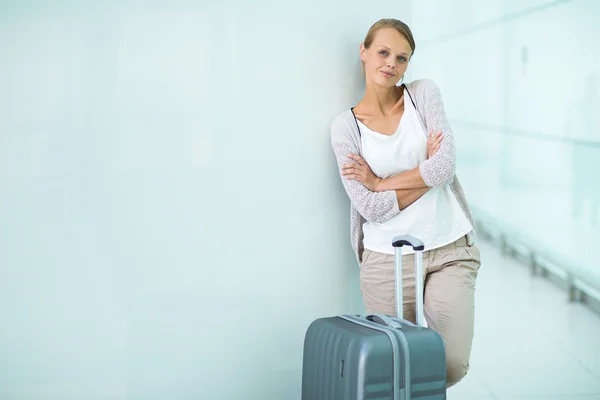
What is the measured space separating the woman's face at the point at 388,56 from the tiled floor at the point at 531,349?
1264mm

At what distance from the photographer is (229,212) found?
103 inches

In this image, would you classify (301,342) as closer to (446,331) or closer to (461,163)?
(446,331)

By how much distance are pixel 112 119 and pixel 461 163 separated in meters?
1.70

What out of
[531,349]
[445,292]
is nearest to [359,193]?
[445,292]

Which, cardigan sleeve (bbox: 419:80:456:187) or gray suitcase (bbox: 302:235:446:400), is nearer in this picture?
gray suitcase (bbox: 302:235:446:400)

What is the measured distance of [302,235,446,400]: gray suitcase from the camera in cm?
217

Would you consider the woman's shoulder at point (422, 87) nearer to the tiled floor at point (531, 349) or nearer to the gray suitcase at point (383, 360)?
the gray suitcase at point (383, 360)

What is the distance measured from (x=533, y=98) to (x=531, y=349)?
1.11 m

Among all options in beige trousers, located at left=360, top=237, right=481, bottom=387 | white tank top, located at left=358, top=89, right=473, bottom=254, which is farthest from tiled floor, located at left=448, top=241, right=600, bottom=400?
white tank top, located at left=358, top=89, right=473, bottom=254

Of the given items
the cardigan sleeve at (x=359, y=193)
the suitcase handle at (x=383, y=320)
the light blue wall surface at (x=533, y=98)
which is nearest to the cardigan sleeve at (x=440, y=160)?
the cardigan sleeve at (x=359, y=193)

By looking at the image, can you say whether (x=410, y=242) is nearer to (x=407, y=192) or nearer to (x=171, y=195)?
(x=407, y=192)

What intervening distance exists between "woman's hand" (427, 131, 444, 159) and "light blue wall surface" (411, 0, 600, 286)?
727mm

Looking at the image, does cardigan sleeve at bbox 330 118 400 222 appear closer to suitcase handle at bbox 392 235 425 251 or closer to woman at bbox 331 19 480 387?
woman at bbox 331 19 480 387

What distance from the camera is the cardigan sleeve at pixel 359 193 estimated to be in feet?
8.41
